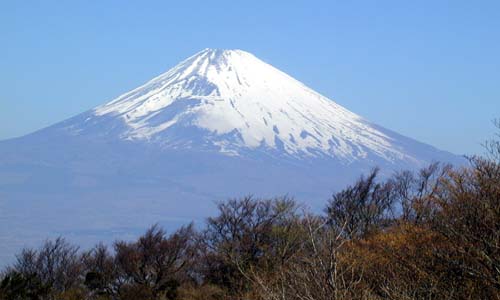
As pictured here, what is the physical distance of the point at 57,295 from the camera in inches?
1129

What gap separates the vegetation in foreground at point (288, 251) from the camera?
1486cm

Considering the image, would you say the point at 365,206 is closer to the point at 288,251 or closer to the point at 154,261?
the point at 288,251

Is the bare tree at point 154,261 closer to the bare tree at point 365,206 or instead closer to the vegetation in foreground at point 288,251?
the vegetation in foreground at point 288,251

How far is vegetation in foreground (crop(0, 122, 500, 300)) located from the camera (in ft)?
48.8

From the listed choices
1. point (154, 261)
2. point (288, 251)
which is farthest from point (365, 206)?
point (154, 261)

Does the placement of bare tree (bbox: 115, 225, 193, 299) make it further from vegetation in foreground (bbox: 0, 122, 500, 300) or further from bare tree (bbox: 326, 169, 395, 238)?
bare tree (bbox: 326, 169, 395, 238)

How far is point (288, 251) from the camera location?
31.8 m

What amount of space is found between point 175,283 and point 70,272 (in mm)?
5417

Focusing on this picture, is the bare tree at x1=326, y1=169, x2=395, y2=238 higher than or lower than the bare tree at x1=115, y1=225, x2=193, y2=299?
higher

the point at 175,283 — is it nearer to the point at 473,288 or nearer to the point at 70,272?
the point at 70,272

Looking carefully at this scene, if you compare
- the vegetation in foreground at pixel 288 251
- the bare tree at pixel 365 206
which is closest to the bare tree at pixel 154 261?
the vegetation in foreground at pixel 288 251

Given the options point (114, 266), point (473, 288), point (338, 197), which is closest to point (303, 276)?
point (473, 288)

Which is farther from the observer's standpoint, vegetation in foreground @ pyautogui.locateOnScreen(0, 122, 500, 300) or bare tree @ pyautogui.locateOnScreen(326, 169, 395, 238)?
bare tree @ pyautogui.locateOnScreen(326, 169, 395, 238)

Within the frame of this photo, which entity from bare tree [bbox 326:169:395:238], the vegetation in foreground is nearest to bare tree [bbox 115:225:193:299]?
the vegetation in foreground
